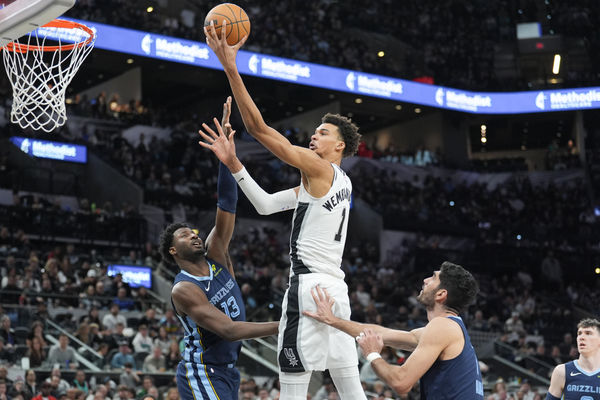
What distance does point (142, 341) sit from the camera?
1460cm

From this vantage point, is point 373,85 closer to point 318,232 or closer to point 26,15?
point 26,15

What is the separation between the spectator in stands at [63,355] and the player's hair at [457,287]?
9545 millimetres

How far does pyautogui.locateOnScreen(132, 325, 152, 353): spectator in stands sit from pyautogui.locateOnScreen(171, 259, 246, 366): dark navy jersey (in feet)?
28.3

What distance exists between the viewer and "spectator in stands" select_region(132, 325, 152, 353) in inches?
568

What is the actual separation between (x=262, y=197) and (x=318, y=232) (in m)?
0.46

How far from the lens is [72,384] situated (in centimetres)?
→ 1297

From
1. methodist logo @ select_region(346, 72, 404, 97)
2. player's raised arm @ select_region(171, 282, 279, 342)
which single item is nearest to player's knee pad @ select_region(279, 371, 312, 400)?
player's raised arm @ select_region(171, 282, 279, 342)

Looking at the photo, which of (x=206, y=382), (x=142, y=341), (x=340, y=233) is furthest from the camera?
(x=142, y=341)

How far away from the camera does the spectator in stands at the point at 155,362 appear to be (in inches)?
552

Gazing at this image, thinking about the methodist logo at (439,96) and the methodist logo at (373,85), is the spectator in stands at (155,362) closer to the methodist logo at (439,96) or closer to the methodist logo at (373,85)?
the methodist logo at (373,85)

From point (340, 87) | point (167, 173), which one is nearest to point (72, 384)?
point (167, 173)

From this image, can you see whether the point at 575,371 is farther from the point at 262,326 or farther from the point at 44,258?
the point at 44,258

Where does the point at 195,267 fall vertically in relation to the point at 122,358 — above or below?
above

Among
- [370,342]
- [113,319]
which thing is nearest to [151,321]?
[113,319]
